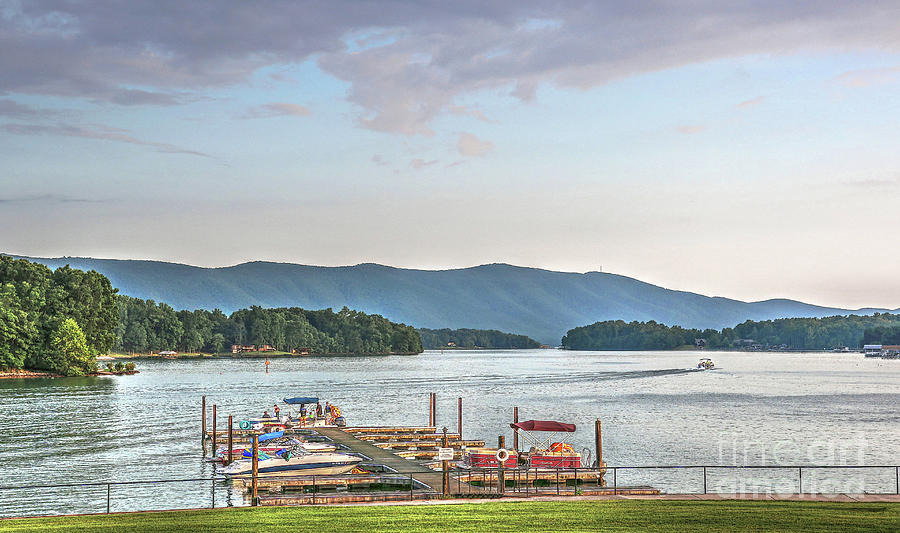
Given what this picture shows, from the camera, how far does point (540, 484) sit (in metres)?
41.1

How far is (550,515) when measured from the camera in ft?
81.8

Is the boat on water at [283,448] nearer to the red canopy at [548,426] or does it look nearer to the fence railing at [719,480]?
the fence railing at [719,480]

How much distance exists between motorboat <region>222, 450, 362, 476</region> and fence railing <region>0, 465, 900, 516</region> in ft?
3.58

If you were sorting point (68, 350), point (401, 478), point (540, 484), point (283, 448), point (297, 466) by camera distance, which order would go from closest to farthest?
point (401, 478), point (540, 484), point (297, 466), point (283, 448), point (68, 350)

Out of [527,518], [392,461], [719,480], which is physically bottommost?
[719,480]

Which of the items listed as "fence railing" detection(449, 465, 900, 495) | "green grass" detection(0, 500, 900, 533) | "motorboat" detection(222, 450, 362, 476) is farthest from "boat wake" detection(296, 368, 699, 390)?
"green grass" detection(0, 500, 900, 533)

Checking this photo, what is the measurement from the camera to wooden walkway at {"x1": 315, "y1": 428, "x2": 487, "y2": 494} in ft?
120

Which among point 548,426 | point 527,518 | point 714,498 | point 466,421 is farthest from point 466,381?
point 527,518

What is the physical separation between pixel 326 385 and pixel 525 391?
95.9 ft

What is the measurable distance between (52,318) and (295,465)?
102 metres

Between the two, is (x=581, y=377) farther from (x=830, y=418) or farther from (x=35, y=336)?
(x=35, y=336)

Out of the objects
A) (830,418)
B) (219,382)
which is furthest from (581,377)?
(830,418)

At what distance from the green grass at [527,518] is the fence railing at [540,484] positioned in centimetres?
487

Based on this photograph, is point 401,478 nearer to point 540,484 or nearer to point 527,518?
point 540,484
